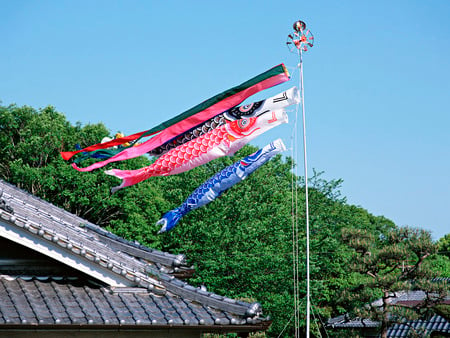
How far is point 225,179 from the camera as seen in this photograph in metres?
9.91

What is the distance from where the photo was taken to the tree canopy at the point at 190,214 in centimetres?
3100

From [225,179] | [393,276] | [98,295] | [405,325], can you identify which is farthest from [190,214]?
[98,295]

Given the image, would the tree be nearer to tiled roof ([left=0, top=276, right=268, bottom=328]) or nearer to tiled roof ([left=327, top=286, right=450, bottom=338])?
tiled roof ([left=327, top=286, right=450, bottom=338])

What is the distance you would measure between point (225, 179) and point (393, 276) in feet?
47.0

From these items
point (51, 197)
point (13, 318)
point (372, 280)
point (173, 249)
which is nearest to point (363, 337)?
point (372, 280)

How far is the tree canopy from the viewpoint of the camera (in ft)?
102

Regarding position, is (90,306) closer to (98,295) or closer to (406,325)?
(98,295)

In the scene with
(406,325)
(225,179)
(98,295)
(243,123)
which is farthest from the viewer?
(406,325)

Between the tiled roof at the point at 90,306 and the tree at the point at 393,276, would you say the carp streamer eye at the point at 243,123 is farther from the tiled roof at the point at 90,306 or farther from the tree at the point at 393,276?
the tree at the point at 393,276

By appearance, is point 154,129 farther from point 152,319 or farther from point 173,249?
point 173,249

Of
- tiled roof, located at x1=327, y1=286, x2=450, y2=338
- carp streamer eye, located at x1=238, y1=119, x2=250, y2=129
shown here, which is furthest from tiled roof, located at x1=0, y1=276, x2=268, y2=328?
tiled roof, located at x1=327, y1=286, x2=450, y2=338

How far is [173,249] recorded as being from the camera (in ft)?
105

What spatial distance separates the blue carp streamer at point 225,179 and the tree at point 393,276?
1386cm

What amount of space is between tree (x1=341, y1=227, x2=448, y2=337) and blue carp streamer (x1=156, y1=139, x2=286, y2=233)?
45.5 feet
